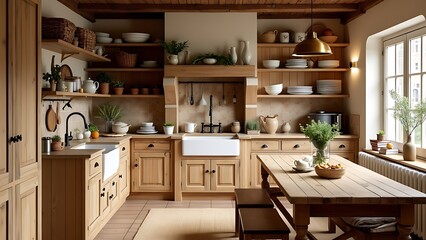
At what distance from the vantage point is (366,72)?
5.45m

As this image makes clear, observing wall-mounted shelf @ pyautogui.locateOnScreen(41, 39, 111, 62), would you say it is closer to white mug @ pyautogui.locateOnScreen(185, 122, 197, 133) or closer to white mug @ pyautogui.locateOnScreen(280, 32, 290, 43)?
white mug @ pyautogui.locateOnScreen(185, 122, 197, 133)

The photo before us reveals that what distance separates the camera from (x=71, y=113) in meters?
5.35

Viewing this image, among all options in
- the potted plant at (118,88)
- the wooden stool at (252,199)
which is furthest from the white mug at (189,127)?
the wooden stool at (252,199)

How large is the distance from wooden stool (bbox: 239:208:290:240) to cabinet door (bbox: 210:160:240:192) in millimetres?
2108

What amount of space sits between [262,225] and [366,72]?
3063mm

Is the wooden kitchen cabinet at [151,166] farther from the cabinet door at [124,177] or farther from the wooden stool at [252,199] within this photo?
the wooden stool at [252,199]

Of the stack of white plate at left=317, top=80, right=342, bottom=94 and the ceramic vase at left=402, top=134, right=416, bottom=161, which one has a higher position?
the stack of white plate at left=317, top=80, right=342, bottom=94

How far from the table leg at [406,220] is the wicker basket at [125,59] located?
4.29 metres

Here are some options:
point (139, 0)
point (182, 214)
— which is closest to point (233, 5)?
point (139, 0)

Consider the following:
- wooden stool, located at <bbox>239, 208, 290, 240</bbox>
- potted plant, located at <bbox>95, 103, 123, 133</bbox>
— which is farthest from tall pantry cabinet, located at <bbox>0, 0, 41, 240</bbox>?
potted plant, located at <bbox>95, 103, 123, 133</bbox>

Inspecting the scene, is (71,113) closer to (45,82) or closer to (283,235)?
(45,82)

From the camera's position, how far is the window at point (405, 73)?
441 centimetres

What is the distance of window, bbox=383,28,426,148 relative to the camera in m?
4.41

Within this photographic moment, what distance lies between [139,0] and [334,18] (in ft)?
9.33
